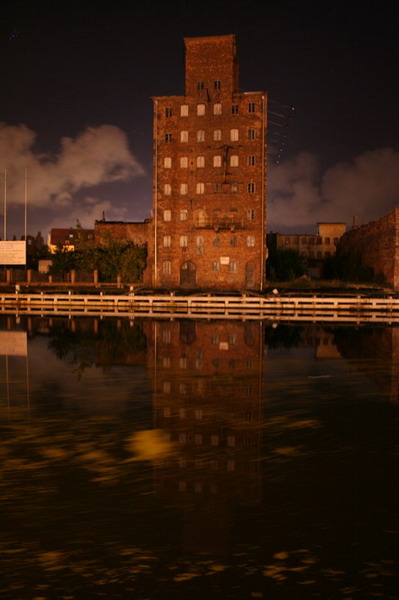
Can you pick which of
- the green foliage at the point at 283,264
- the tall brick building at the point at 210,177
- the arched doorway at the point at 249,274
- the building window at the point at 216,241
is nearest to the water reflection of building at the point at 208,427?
the arched doorway at the point at 249,274

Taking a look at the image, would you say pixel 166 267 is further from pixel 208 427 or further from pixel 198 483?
pixel 198 483

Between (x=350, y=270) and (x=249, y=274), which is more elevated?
(x=350, y=270)

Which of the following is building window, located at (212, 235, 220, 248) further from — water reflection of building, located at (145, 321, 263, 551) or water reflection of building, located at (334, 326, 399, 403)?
water reflection of building, located at (145, 321, 263, 551)

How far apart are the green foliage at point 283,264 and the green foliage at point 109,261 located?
581 inches

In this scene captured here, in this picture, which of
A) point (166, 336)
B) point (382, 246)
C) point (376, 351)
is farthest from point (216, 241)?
point (376, 351)

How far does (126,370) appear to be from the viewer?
1506 centimetres

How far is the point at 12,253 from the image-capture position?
4628 centimetres

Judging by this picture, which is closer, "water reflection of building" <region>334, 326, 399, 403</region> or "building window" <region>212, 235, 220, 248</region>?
"water reflection of building" <region>334, 326, 399, 403</region>

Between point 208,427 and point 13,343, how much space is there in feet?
43.0

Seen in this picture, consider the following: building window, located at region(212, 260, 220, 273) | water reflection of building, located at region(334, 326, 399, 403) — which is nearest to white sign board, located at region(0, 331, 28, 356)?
water reflection of building, located at region(334, 326, 399, 403)

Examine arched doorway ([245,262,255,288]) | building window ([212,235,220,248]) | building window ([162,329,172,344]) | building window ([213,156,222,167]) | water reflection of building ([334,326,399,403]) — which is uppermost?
building window ([213,156,222,167])

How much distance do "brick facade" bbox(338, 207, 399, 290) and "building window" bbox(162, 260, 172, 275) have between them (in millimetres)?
19574

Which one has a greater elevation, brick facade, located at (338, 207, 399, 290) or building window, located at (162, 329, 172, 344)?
brick facade, located at (338, 207, 399, 290)

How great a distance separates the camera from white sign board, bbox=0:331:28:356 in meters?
18.2
